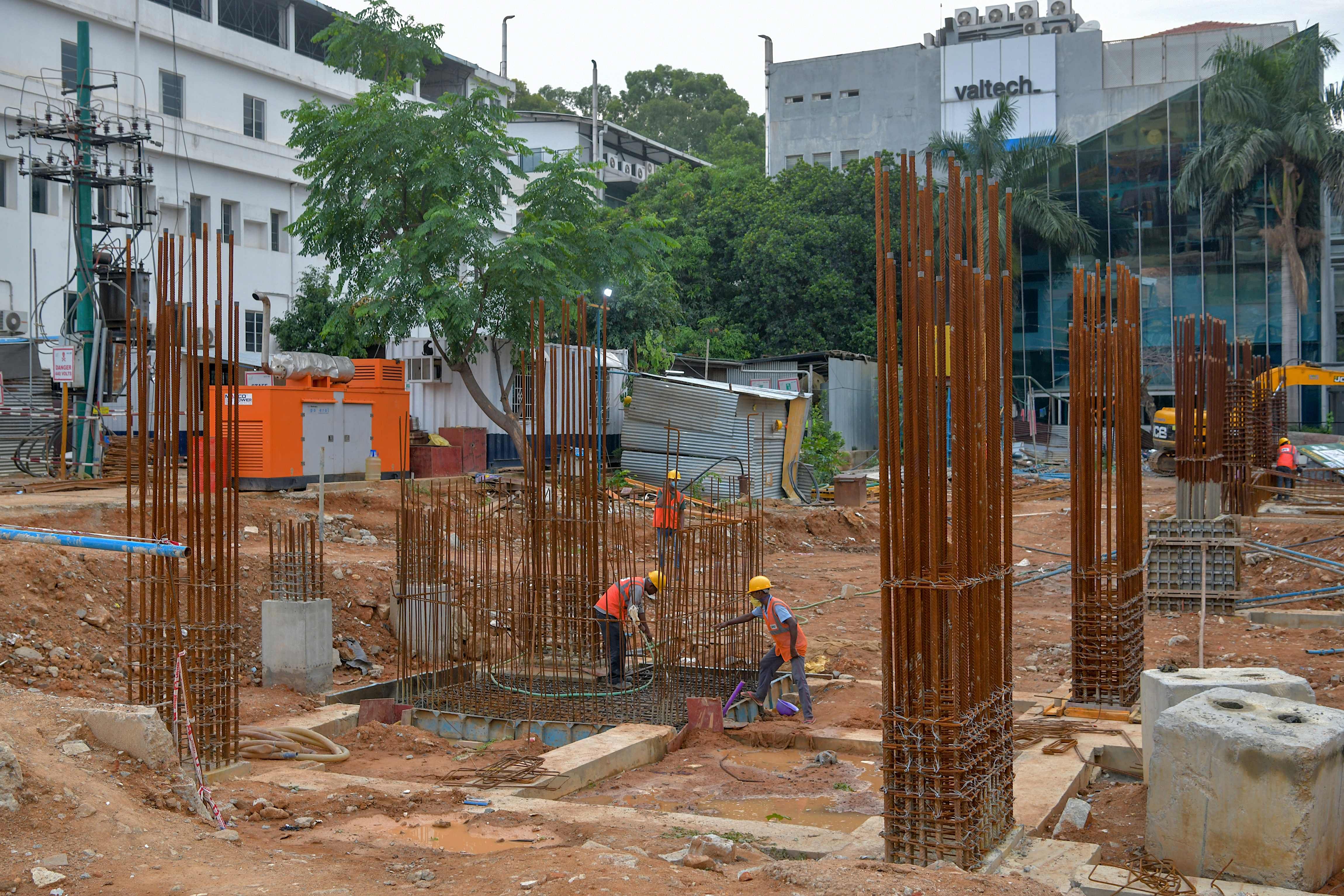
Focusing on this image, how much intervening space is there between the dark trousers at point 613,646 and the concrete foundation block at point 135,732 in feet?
15.6

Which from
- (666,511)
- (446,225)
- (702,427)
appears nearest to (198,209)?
(446,225)

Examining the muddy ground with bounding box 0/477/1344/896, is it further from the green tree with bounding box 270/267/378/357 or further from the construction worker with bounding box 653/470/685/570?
the green tree with bounding box 270/267/378/357

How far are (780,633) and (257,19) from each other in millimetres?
29080

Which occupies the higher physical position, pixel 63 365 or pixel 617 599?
pixel 63 365

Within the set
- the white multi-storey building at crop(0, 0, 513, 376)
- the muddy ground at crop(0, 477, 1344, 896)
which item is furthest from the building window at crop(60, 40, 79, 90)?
the muddy ground at crop(0, 477, 1344, 896)

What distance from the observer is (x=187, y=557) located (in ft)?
23.8

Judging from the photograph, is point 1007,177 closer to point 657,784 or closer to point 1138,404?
point 1138,404

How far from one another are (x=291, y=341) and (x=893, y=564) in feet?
86.5

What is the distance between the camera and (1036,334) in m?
36.6

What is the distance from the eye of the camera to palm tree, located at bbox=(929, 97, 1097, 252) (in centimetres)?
3509

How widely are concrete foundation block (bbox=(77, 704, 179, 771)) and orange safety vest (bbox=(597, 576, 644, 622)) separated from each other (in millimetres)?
4689

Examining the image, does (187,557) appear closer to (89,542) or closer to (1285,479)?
(89,542)

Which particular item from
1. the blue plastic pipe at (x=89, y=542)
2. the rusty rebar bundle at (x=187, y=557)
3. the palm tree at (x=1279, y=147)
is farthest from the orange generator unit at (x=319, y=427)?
the palm tree at (x=1279, y=147)

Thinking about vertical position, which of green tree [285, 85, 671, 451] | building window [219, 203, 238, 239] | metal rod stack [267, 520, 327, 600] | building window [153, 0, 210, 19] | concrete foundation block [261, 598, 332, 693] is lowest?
concrete foundation block [261, 598, 332, 693]
